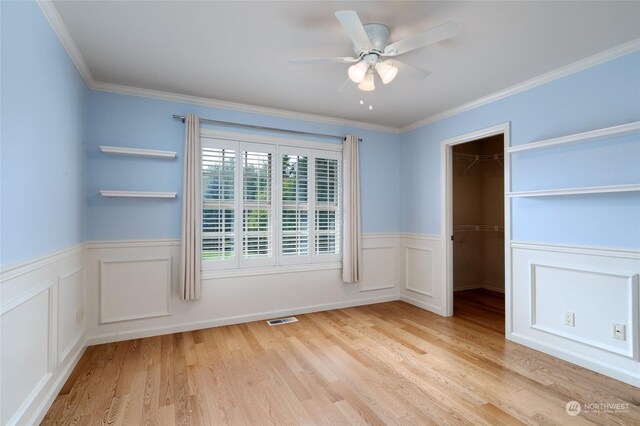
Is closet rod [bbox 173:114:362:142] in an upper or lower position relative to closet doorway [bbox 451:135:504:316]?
upper

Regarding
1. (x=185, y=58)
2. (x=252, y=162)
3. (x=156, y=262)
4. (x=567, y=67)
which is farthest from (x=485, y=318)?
(x=185, y=58)

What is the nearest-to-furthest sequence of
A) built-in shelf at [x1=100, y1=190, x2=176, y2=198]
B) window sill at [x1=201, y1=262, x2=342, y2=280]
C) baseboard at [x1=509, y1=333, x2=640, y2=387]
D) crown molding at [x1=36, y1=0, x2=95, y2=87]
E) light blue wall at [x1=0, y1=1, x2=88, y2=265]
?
light blue wall at [x1=0, y1=1, x2=88, y2=265] < crown molding at [x1=36, y1=0, x2=95, y2=87] < baseboard at [x1=509, y1=333, x2=640, y2=387] < built-in shelf at [x1=100, y1=190, x2=176, y2=198] < window sill at [x1=201, y1=262, x2=342, y2=280]

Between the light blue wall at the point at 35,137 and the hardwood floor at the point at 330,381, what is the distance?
3.74 ft

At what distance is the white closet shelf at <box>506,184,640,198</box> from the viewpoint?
2246 mm

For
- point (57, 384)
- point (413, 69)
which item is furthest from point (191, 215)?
point (413, 69)

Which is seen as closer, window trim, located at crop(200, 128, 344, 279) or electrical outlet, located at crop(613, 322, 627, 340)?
electrical outlet, located at crop(613, 322, 627, 340)

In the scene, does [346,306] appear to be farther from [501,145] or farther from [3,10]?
Answer: [3,10]

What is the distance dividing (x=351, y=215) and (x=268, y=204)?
3.70ft

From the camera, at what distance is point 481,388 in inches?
89.0

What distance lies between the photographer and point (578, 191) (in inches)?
99.1

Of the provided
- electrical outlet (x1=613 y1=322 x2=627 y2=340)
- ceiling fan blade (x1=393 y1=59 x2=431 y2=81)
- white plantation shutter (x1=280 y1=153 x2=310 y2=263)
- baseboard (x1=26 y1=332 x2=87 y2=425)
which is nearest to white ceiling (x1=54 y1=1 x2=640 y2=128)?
ceiling fan blade (x1=393 y1=59 x2=431 y2=81)

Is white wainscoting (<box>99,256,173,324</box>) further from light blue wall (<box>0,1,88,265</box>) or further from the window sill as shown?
light blue wall (<box>0,1,88,265</box>)

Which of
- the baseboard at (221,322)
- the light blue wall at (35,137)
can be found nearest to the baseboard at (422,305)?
the baseboard at (221,322)

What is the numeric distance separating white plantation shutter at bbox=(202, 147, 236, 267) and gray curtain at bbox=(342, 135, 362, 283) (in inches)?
57.6
